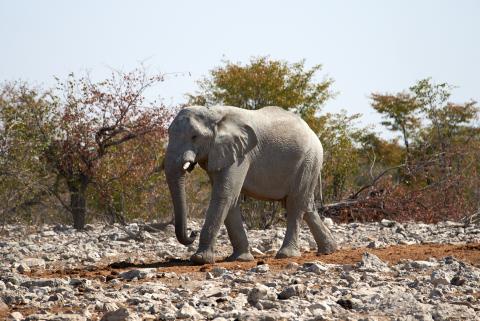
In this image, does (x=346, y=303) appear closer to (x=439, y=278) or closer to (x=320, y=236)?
(x=439, y=278)

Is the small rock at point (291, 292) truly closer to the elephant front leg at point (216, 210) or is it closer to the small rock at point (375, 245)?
the elephant front leg at point (216, 210)

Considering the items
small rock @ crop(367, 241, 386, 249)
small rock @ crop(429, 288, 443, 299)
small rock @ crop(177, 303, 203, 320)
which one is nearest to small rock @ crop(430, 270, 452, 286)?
small rock @ crop(429, 288, 443, 299)

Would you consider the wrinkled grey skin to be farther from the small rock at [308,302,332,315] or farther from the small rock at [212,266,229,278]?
the small rock at [308,302,332,315]

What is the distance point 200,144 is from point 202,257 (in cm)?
159

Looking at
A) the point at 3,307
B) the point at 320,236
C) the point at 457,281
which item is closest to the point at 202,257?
the point at 320,236

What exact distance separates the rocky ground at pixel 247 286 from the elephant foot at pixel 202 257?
22 cm

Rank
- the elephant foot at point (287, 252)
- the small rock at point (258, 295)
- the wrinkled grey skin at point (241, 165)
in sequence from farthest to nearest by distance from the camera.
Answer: the elephant foot at point (287, 252) < the wrinkled grey skin at point (241, 165) < the small rock at point (258, 295)

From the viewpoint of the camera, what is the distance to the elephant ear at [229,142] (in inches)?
546

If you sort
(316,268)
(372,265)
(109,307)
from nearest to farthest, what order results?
1. (109,307)
2. (316,268)
3. (372,265)

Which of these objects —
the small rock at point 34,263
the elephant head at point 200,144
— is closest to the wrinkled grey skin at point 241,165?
the elephant head at point 200,144

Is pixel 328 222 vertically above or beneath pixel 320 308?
above

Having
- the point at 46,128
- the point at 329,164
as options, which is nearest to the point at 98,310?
the point at 46,128

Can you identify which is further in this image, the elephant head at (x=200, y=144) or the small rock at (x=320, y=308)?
the elephant head at (x=200, y=144)

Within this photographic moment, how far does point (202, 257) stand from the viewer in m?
13.7
